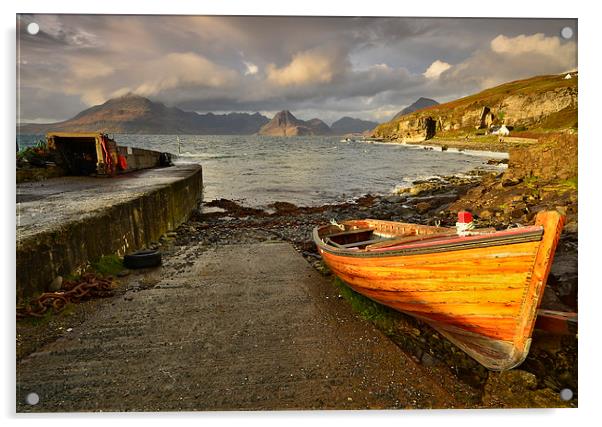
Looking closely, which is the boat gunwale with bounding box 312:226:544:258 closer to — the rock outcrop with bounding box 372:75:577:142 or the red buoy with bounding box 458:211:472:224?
the red buoy with bounding box 458:211:472:224

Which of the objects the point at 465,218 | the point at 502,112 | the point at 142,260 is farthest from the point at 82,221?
the point at 502,112

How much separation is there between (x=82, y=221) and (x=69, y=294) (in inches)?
53.3

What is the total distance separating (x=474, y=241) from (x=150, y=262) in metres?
5.86

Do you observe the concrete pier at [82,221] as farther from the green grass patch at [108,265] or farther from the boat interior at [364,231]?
the boat interior at [364,231]

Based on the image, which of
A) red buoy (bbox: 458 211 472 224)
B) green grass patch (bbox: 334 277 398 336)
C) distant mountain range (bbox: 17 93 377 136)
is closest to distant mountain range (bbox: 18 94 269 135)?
distant mountain range (bbox: 17 93 377 136)

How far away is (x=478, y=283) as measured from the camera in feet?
11.8

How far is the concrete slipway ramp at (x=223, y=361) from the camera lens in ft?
11.8

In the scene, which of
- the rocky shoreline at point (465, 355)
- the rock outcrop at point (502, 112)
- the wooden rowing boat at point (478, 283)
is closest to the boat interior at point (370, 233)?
the rocky shoreline at point (465, 355)

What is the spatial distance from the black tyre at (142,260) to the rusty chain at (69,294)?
0.66m

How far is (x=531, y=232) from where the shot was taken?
10.2ft

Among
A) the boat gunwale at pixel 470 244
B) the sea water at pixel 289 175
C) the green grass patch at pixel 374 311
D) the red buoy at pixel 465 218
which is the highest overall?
the sea water at pixel 289 175

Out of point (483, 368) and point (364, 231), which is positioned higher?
point (364, 231)

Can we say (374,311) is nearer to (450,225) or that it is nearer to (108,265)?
(108,265)

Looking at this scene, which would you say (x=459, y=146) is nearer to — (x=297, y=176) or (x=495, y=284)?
(x=297, y=176)
